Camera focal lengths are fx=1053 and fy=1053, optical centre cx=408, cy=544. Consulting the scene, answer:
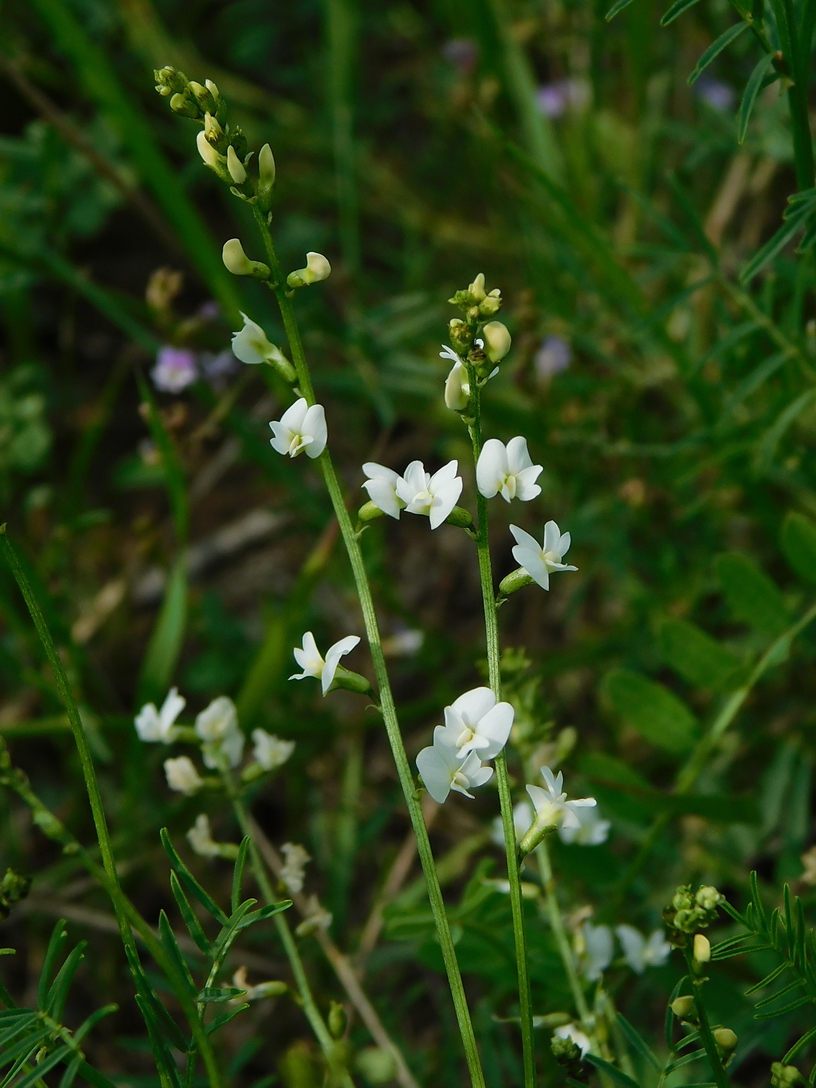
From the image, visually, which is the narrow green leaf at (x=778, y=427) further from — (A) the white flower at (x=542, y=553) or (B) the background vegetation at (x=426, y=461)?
(A) the white flower at (x=542, y=553)

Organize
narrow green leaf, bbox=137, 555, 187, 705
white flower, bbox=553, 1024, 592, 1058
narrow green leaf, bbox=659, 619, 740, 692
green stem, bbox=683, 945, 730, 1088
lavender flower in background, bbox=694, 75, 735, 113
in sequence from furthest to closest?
lavender flower in background, bbox=694, 75, 735, 113
narrow green leaf, bbox=137, 555, 187, 705
narrow green leaf, bbox=659, 619, 740, 692
white flower, bbox=553, 1024, 592, 1058
green stem, bbox=683, 945, 730, 1088

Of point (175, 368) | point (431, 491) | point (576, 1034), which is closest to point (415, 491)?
point (431, 491)

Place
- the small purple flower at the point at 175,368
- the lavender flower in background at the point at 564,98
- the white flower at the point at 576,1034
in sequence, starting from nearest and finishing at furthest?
the white flower at the point at 576,1034 < the small purple flower at the point at 175,368 < the lavender flower in background at the point at 564,98

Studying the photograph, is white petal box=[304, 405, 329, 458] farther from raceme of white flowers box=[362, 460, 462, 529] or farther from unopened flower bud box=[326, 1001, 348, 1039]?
unopened flower bud box=[326, 1001, 348, 1039]

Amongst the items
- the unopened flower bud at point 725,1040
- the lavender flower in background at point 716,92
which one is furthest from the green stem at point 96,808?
the lavender flower in background at point 716,92

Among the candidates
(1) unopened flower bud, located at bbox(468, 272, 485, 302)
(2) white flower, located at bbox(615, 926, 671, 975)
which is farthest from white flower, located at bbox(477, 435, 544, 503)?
(2) white flower, located at bbox(615, 926, 671, 975)

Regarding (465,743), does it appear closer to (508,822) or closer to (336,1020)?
(508,822)

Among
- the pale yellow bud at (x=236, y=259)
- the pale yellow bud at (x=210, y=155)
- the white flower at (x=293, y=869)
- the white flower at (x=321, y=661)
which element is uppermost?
the pale yellow bud at (x=210, y=155)

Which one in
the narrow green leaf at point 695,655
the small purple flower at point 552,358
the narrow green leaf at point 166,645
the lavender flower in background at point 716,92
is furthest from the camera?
the lavender flower in background at point 716,92
